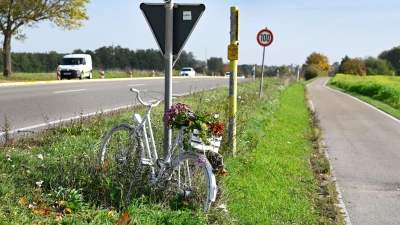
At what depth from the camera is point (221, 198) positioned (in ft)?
16.2

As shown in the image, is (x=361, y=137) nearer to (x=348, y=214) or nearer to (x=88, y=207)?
(x=348, y=214)

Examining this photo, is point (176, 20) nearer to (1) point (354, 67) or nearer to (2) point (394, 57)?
(1) point (354, 67)

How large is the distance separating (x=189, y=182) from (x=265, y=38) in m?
13.5

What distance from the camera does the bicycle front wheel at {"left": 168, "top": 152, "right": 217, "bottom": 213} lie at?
4562 mm

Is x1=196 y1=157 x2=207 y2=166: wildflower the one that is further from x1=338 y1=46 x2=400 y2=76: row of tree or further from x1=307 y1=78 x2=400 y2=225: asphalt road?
x1=338 y1=46 x2=400 y2=76: row of tree

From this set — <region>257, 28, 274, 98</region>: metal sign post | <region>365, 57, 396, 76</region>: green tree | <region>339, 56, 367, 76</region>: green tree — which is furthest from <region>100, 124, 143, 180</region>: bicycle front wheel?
<region>365, 57, 396, 76</region>: green tree

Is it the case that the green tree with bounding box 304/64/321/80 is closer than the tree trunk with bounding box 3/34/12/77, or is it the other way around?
the tree trunk with bounding box 3/34/12/77

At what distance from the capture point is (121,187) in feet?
15.2

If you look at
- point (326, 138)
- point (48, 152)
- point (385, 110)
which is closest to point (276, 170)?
point (48, 152)

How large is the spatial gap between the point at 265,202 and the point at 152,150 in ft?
4.87

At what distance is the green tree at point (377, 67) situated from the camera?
118m

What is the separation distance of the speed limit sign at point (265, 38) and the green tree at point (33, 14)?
591 inches

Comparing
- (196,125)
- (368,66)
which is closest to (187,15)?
(196,125)

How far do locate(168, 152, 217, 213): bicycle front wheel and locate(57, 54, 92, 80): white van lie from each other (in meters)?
27.0
